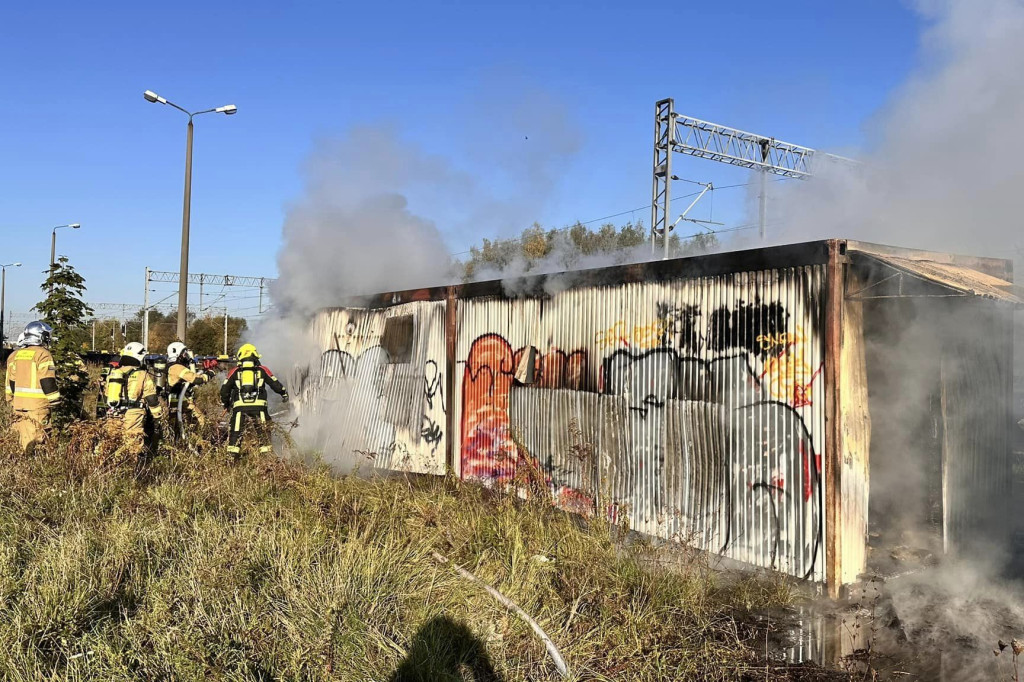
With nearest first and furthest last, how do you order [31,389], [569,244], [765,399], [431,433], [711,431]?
[765,399]
[711,431]
[31,389]
[431,433]
[569,244]

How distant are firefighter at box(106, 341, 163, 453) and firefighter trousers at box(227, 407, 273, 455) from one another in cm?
96

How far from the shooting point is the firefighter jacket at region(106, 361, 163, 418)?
8227 mm

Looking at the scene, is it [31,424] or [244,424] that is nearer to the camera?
[31,424]

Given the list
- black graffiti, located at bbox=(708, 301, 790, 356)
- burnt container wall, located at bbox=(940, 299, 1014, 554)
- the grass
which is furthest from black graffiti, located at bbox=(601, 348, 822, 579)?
burnt container wall, located at bbox=(940, 299, 1014, 554)

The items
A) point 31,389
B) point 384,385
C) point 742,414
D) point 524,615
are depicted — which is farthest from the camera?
point 384,385

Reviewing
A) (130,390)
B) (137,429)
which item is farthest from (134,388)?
(137,429)

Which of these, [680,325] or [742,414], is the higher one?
[680,325]

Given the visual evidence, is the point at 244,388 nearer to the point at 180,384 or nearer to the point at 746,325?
the point at 180,384

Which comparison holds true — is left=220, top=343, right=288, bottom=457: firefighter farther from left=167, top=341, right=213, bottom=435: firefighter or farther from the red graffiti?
the red graffiti

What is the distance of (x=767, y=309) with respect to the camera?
5.61 metres

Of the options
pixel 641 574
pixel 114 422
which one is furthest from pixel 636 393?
pixel 114 422

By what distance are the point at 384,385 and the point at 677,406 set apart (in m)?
4.92

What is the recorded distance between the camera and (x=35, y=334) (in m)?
8.01

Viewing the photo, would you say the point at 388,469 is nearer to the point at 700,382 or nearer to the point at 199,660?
the point at 700,382
